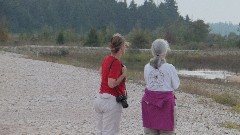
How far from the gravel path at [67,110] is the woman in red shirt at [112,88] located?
374 cm

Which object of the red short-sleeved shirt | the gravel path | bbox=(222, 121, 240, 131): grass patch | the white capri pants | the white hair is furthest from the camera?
bbox=(222, 121, 240, 131): grass patch

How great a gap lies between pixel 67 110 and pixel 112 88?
757 centimetres

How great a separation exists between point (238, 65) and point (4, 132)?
4154 cm

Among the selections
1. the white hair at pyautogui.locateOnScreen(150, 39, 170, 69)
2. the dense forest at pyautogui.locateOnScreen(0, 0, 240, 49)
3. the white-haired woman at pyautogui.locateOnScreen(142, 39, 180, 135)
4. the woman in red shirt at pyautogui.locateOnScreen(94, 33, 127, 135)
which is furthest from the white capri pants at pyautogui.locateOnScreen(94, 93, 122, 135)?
the dense forest at pyautogui.locateOnScreen(0, 0, 240, 49)

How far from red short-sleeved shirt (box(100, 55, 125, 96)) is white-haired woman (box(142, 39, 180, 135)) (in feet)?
1.14

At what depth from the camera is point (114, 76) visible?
5.91 metres

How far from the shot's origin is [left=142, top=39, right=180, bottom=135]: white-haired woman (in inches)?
227

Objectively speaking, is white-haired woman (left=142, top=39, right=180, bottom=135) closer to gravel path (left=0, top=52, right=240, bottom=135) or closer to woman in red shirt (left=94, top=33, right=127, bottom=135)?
woman in red shirt (left=94, top=33, right=127, bottom=135)

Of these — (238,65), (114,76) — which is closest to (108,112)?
(114,76)

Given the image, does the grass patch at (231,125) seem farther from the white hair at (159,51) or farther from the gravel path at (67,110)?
the white hair at (159,51)

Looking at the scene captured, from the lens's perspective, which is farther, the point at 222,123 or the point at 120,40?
the point at 222,123

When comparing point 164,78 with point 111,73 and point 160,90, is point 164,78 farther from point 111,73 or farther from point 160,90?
point 111,73

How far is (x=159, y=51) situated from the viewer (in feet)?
18.9

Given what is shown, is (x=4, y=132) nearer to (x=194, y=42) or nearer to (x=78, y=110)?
(x=78, y=110)
